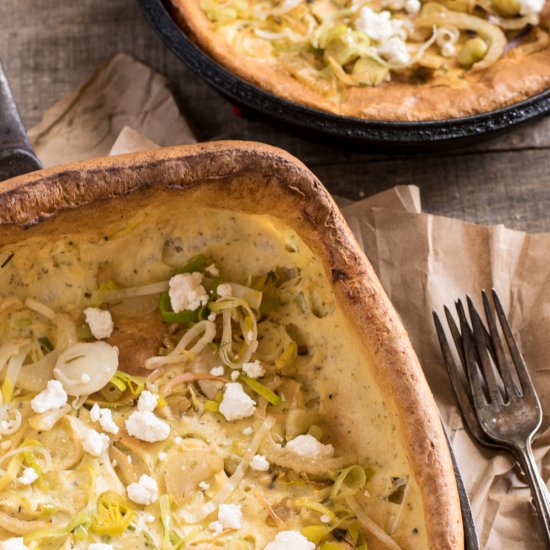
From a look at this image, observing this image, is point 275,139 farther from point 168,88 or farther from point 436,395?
point 436,395

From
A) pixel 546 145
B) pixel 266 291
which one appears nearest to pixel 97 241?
pixel 266 291

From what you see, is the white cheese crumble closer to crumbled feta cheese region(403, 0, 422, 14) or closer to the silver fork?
the silver fork

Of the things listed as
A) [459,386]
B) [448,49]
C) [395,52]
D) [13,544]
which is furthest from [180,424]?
[448,49]

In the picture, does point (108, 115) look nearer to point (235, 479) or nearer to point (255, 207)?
point (255, 207)

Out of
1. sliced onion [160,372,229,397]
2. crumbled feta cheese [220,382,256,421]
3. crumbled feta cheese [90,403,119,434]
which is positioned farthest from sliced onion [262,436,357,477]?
crumbled feta cheese [90,403,119,434]

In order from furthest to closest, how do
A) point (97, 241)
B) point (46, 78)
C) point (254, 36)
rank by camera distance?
point (46, 78) → point (254, 36) → point (97, 241)

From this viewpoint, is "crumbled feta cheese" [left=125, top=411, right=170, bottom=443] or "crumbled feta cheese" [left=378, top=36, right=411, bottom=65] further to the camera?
"crumbled feta cheese" [left=378, top=36, right=411, bottom=65]
